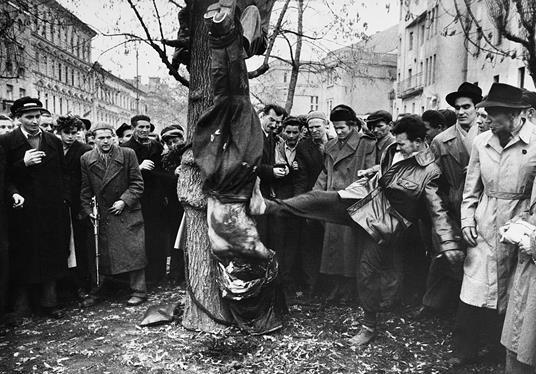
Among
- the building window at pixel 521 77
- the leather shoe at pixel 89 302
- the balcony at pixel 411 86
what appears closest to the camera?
the leather shoe at pixel 89 302

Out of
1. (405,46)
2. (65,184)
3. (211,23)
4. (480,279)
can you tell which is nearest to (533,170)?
(480,279)

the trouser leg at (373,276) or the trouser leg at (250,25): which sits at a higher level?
the trouser leg at (250,25)

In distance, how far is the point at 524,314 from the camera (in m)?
3.26

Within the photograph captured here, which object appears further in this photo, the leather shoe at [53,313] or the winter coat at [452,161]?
the leather shoe at [53,313]

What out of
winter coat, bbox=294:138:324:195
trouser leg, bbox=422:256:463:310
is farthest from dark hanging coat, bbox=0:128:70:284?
trouser leg, bbox=422:256:463:310

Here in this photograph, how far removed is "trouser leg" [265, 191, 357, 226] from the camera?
454 cm

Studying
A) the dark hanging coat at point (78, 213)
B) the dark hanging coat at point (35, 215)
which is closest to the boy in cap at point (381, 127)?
the dark hanging coat at point (78, 213)

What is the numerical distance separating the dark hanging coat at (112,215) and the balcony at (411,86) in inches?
1412

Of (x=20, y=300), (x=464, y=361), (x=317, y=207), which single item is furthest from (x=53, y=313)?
(x=464, y=361)

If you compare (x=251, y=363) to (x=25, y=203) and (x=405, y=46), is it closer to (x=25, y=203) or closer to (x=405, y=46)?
(x=25, y=203)

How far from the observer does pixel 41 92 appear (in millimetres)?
45281

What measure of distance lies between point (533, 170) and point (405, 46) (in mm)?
41939

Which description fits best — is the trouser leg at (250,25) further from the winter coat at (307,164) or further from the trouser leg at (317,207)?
the winter coat at (307,164)

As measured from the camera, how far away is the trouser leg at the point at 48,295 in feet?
17.4
